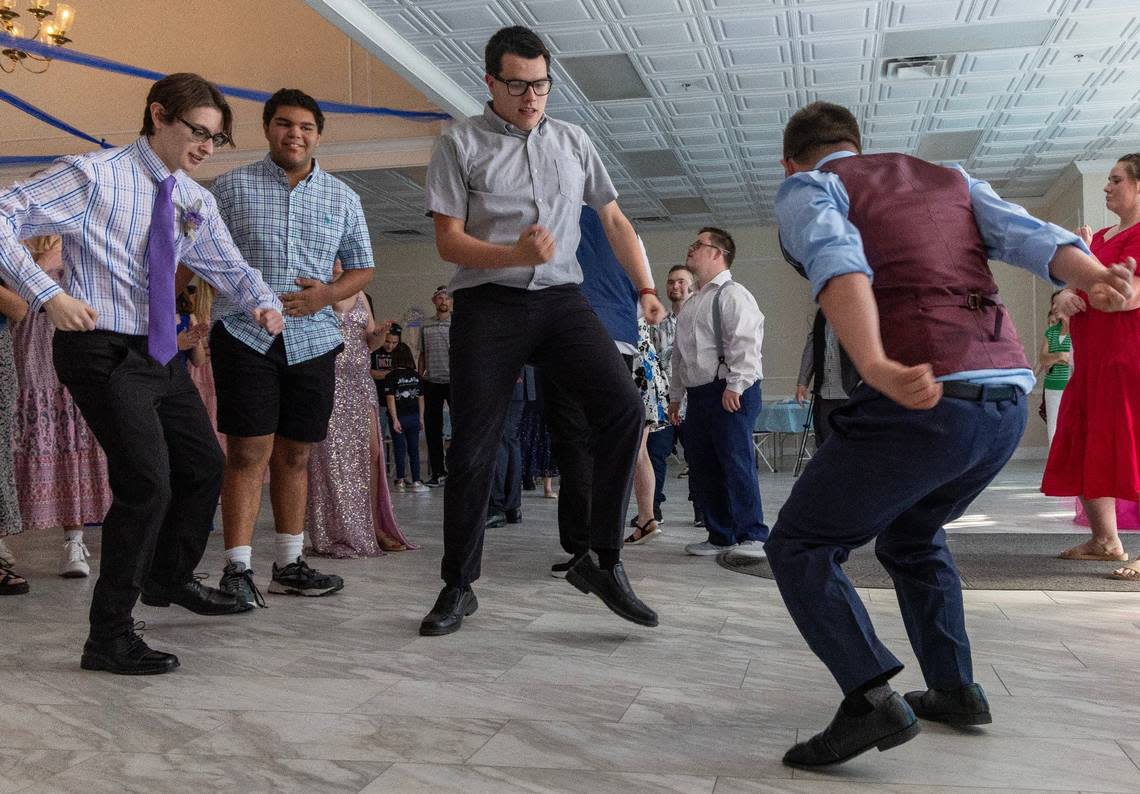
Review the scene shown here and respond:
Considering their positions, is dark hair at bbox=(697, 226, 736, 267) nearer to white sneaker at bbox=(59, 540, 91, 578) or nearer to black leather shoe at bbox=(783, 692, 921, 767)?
white sneaker at bbox=(59, 540, 91, 578)

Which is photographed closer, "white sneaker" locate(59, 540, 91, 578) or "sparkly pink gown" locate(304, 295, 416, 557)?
"white sneaker" locate(59, 540, 91, 578)

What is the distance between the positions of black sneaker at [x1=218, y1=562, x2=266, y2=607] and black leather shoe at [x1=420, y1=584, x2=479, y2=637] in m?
0.66

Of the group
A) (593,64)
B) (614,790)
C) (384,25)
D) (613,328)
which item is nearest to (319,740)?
(614,790)

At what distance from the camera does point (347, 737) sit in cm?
201

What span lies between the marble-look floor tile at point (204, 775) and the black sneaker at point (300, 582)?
1698 millimetres

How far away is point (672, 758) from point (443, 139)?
1.71 metres

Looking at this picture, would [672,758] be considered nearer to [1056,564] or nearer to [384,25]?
[1056,564]

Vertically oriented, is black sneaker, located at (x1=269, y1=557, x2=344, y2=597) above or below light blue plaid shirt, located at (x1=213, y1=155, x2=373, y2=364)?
below

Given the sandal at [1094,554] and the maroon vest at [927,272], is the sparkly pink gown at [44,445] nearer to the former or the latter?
the maroon vest at [927,272]

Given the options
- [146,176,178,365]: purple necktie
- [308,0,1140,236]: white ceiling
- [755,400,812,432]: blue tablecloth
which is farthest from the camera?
[755,400,812,432]: blue tablecloth

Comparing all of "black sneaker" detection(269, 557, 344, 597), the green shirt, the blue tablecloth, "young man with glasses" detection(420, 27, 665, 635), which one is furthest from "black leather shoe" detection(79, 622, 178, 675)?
the blue tablecloth

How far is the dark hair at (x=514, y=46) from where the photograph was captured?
2.82 m

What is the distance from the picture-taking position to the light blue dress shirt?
66.7 inches

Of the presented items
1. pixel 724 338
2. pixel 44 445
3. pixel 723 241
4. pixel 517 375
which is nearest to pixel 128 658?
pixel 517 375
